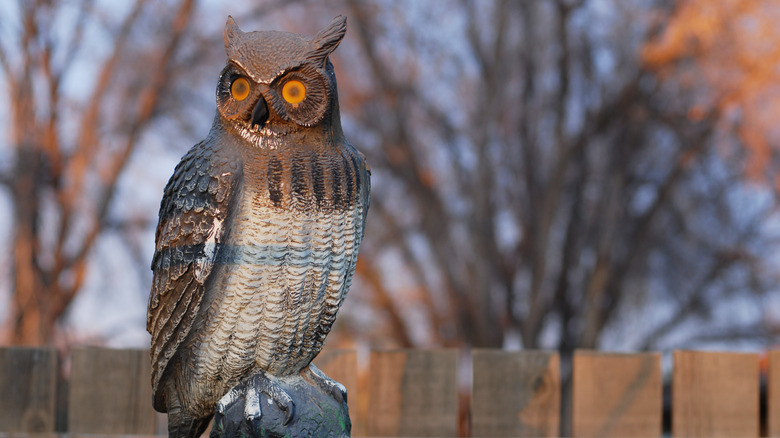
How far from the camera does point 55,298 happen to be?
7680 mm

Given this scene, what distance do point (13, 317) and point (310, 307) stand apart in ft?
19.2

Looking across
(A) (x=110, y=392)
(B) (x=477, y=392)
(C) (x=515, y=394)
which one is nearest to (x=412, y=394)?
(B) (x=477, y=392)

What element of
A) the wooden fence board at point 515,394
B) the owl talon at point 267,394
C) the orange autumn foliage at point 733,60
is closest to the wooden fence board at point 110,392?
the owl talon at point 267,394

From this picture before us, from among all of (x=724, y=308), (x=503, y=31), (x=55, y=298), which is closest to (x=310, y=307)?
(x=55, y=298)

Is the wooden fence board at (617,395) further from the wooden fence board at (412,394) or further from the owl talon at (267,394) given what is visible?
the owl talon at (267,394)

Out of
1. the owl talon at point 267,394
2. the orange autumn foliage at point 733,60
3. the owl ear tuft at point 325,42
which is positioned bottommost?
the owl talon at point 267,394

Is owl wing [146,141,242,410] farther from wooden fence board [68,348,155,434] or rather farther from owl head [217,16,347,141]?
wooden fence board [68,348,155,434]

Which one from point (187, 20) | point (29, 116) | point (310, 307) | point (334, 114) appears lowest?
point (310, 307)

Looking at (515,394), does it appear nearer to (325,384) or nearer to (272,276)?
(325,384)

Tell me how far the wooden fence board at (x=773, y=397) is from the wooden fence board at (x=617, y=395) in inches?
20.2

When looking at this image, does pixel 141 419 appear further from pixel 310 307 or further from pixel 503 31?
pixel 503 31

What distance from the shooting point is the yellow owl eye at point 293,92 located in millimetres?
2564

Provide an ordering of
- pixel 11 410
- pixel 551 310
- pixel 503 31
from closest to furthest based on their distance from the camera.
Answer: pixel 11 410 < pixel 503 31 < pixel 551 310

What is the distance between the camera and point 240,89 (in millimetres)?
2592
